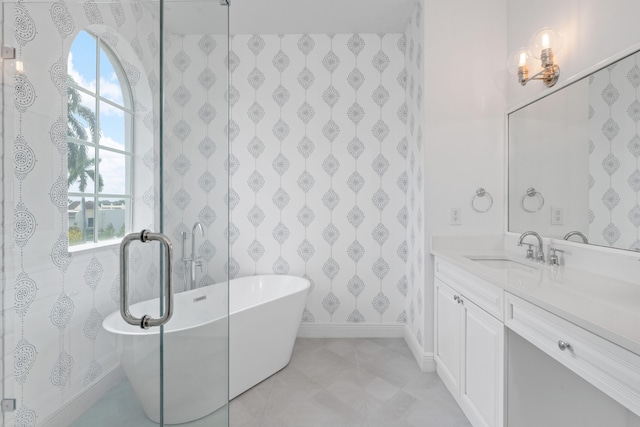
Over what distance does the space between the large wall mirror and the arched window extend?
1.99m

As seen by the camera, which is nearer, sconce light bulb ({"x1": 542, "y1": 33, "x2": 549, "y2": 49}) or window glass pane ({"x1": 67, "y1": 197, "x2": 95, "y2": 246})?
window glass pane ({"x1": 67, "y1": 197, "x2": 95, "y2": 246})

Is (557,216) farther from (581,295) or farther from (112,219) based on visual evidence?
(112,219)

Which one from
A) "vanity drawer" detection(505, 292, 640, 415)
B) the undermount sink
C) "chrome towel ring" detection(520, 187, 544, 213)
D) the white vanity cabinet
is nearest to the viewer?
"vanity drawer" detection(505, 292, 640, 415)

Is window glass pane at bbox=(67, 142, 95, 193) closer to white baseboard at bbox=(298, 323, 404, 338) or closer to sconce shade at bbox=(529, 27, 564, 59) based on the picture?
sconce shade at bbox=(529, 27, 564, 59)

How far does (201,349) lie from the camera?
134 cm

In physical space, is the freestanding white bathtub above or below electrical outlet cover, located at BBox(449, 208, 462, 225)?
below

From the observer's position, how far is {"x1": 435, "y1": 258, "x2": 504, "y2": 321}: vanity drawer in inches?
61.1

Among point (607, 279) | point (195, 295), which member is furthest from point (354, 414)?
point (607, 279)

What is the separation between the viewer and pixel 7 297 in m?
1.02

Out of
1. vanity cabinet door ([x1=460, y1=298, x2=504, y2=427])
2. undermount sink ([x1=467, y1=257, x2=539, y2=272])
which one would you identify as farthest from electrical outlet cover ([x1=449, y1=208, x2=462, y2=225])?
vanity cabinet door ([x1=460, y1=298, x2=504, y2=427])

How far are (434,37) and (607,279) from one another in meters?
1.89

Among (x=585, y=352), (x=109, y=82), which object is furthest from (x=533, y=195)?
(x=109, y=82)

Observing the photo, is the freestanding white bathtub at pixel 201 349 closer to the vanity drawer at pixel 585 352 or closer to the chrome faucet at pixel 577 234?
the vanity drawer at pixel 585 352

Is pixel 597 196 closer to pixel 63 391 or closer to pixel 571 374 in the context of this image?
pixel 571 374
